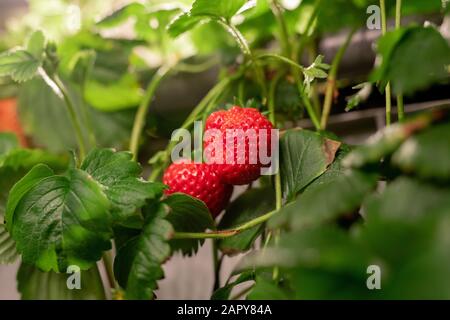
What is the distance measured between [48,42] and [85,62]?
10cm

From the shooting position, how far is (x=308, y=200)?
0.32 meters

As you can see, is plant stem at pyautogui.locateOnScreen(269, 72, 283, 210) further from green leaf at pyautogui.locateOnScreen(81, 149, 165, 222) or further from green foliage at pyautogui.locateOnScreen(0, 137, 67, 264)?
green foliage at pyautogui.locateOnScreen(0, 137, 67, 264)

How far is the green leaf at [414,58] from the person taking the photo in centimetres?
32

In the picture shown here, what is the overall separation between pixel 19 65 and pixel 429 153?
18.3 inches

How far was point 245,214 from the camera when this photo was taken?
579 millimetres

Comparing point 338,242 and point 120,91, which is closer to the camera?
point 338,242

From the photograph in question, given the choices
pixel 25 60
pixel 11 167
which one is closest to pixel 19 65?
pixel 25 60

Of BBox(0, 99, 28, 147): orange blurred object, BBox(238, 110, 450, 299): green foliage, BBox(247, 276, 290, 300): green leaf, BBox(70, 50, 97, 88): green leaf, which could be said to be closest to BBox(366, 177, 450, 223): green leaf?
BBox(238, 110, 450, 299): green foliage

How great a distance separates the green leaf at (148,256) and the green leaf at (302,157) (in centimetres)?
13

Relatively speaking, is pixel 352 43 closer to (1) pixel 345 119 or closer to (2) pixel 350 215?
(1) pixel 345 119

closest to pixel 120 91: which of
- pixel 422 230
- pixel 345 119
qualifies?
pixel 345 119

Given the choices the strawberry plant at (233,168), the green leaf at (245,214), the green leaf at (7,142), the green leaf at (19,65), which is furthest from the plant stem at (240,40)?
the green leaf at (7,142)

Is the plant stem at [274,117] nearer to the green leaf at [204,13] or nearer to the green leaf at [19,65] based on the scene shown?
the green leaf at [204,13]
